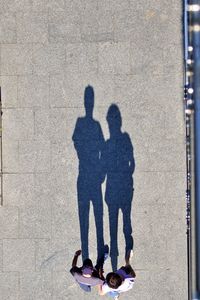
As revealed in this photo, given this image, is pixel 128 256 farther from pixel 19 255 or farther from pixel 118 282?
pixel 19 255

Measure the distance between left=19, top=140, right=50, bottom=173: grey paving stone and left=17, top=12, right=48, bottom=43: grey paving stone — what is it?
83.2 inches

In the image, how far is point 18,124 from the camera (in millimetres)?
8320

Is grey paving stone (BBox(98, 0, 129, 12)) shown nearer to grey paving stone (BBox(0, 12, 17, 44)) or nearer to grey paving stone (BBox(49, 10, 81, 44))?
grey paving stone (BBox(49, 10, 81, 44))

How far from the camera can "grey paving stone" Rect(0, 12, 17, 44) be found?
8.31 m

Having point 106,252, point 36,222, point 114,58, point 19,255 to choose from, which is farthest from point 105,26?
point 19,255

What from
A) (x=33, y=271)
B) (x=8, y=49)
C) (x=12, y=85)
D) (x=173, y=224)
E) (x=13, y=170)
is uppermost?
(x=8, y=49)

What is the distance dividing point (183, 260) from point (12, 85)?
4981 mm

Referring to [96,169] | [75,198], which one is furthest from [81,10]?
[75,198]

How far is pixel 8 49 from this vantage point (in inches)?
328

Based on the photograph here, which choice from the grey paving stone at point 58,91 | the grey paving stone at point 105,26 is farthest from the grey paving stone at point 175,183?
the grey paving stone at point 105,26

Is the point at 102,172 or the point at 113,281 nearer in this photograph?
the point at 113,281

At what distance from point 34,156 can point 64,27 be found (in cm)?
271

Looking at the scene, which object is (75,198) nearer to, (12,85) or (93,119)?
(93,119)

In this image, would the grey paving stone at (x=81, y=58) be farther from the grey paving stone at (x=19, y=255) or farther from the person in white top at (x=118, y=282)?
the person in white top at (x=118, y=282)
